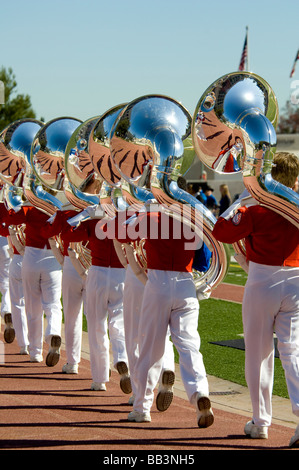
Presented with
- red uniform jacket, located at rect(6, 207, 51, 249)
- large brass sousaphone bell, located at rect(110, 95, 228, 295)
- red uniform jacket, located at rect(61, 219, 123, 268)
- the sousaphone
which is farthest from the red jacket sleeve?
red uniform jacket, located at rect(6, 207, 51, 249)

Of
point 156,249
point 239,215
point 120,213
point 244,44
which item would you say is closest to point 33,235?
point 120,213

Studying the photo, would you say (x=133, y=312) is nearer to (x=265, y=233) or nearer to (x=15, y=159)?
(x=265, y=233)

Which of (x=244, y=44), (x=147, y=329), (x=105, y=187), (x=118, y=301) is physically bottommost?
(x=244, y=44)

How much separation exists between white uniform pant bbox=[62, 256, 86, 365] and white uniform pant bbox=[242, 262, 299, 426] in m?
2.56

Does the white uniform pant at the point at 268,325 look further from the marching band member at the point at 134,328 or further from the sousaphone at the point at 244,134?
the marching band member at the point at 134,328

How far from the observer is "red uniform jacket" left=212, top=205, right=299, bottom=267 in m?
5.15

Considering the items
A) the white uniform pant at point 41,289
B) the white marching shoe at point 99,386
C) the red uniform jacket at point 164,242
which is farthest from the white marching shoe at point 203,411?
the white uniform pant at point 41,289

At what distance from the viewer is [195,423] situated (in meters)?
5.88

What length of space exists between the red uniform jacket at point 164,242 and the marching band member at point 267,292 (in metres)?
0.46

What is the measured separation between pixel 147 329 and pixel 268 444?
3.76ft

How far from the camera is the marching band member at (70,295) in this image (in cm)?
736

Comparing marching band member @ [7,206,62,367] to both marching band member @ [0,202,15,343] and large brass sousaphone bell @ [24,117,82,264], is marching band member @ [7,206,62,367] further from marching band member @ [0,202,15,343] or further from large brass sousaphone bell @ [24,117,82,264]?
marching band member @ [0,202,15,343]

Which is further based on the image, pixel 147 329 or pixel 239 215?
pixel 147 329
